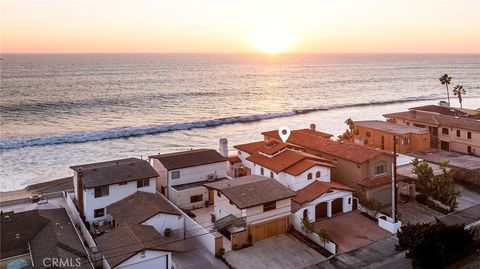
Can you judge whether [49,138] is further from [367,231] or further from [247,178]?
[367,231]

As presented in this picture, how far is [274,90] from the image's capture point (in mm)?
146750

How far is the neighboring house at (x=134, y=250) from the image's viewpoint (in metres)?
23.8

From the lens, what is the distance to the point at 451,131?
51.8 meters

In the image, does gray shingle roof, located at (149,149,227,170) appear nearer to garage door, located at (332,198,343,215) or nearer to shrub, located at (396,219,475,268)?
garage door, located at (332,198,343,215)

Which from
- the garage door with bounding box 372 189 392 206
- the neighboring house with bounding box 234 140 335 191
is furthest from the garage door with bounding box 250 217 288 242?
the garage door with bounding box 372 189 392 206

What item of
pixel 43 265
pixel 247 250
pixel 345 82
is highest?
pixel 345 82

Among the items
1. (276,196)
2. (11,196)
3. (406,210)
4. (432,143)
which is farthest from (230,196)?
(432,143)

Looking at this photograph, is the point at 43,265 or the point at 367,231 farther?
the point at 367,231

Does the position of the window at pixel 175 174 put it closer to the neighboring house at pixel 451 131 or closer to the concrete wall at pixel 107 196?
the concrete wall at pixel 107 196

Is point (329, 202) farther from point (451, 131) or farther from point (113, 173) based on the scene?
point (451, 131)

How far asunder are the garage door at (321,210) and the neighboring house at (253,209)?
109 inches

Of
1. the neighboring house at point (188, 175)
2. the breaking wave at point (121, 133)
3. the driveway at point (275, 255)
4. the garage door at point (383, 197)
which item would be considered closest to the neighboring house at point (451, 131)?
the garage door at point (383, 197)

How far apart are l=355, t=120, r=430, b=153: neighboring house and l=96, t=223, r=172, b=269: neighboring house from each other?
3353 centimetres

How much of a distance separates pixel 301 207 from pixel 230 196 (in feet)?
18.4
